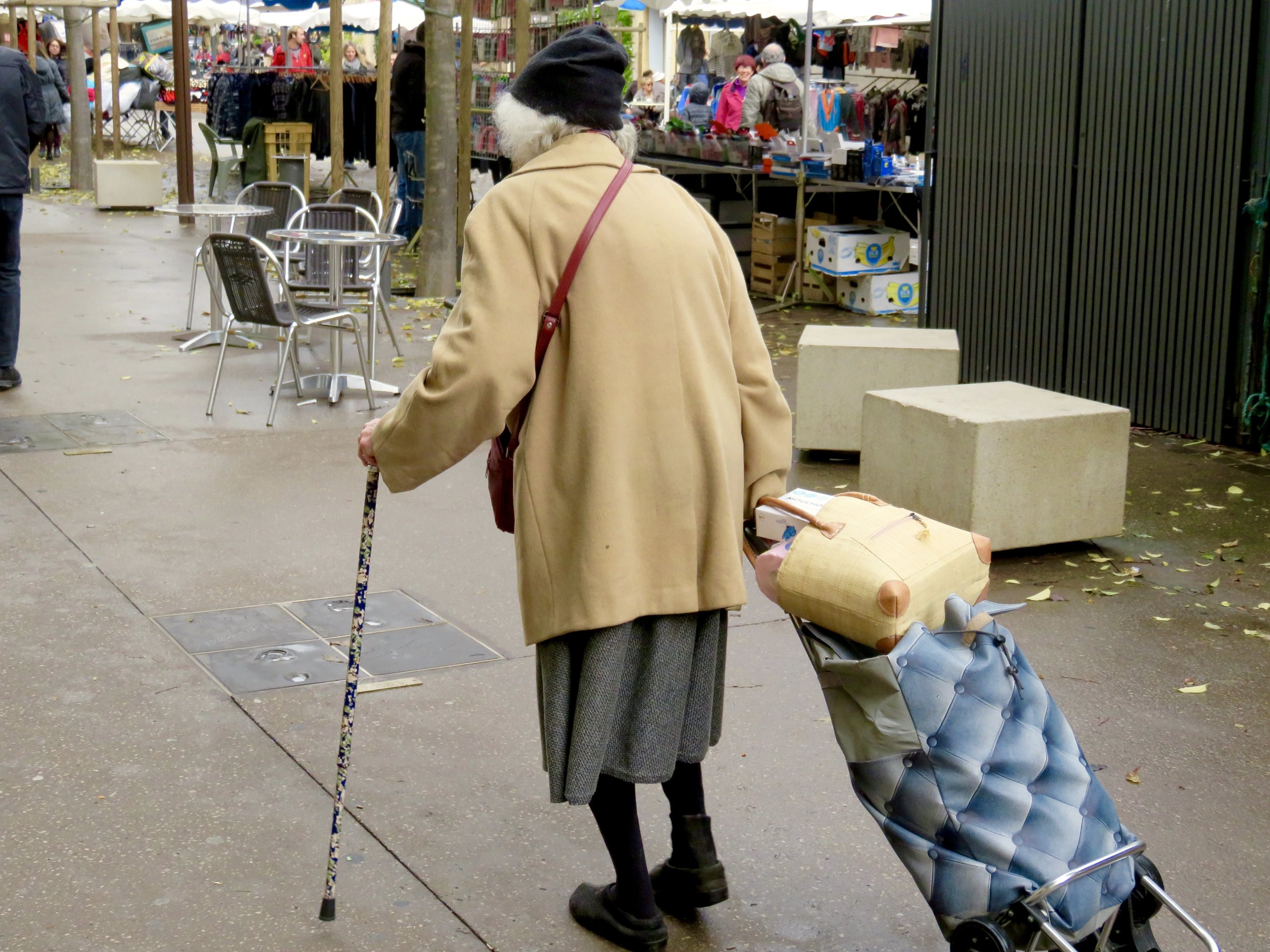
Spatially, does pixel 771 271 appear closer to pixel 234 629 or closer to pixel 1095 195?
pixel 1095 195

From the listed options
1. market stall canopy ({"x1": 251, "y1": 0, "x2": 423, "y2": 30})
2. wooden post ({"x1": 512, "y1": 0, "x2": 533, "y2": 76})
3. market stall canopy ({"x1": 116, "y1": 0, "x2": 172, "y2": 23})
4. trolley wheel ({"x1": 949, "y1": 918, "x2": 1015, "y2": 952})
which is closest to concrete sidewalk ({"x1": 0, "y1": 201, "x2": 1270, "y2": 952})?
trolley wheel ({"x1": 949, "y1": 918, "x2": 1015, "y2": 952})

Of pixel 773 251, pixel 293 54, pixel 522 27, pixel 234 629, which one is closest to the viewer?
pixel 234 629

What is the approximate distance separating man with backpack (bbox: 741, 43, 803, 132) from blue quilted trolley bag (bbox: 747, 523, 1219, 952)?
13.7 meters

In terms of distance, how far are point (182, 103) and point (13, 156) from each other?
7.67 meters

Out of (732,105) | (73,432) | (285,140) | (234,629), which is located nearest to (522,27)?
(73,432)

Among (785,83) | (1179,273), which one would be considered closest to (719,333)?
(1179,273)

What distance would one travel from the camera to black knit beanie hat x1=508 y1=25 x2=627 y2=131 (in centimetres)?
281

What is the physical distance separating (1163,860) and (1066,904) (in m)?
0.98

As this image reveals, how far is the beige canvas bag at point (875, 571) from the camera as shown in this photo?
2.60m

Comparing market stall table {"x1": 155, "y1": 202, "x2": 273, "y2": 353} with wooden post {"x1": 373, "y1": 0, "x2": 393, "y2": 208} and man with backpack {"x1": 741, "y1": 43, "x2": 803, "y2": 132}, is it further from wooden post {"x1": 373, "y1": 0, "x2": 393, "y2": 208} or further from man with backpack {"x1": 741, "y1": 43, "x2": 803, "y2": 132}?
man with backpack {"x1": 741, "y1": 43, "x2": 803, "y2": 132}

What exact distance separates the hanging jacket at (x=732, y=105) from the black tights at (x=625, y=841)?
565 inches

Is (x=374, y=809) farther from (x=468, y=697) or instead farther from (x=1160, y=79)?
(x=1160, y=79)

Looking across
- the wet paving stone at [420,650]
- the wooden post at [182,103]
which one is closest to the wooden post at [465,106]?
the wooden post at [182,103]

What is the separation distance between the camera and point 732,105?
16734mm
